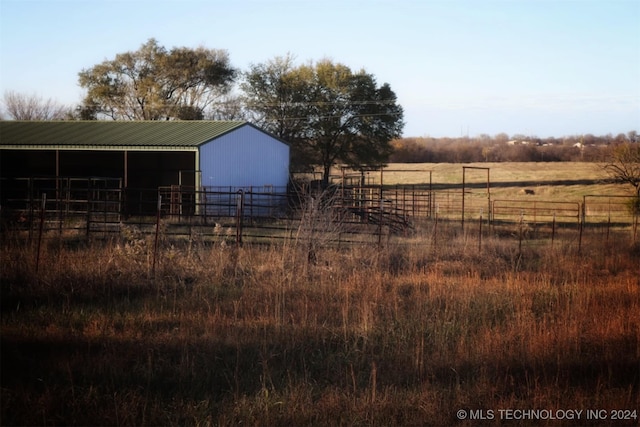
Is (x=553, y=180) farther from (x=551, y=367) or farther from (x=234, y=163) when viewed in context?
(x=551, y=367)

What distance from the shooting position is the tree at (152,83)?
58500 millimetres

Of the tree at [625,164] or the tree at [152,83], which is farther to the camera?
the tree at [152,83]

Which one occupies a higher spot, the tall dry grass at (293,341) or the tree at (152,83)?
the tree at (152,83)

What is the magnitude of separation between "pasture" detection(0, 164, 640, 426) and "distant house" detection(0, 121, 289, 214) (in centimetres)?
1967

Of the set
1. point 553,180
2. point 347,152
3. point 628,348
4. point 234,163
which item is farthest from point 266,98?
point 628,348

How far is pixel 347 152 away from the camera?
2093 inches

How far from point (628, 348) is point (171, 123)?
3269cm

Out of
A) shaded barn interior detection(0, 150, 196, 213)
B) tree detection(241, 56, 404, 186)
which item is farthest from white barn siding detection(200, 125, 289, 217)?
tree detection(241, 56, 404, 186)

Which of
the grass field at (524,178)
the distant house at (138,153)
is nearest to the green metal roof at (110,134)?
the distant house at (138,153)

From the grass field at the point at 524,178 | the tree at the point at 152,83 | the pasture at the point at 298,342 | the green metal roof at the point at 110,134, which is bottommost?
the pasture at the point at 298,342

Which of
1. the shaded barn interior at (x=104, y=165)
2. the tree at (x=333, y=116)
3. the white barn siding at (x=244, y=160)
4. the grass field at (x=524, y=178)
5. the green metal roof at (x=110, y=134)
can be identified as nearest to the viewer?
the green metal roof at (x=110, y=134)

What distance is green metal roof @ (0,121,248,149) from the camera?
105 feet

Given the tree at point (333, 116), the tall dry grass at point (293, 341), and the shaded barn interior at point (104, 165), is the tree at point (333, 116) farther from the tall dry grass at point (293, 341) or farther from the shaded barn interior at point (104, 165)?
the tall dry grass at point (293, 341)

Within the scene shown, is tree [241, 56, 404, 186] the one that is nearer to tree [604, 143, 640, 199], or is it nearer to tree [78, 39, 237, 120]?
tree [78, 39, 237, 120]
